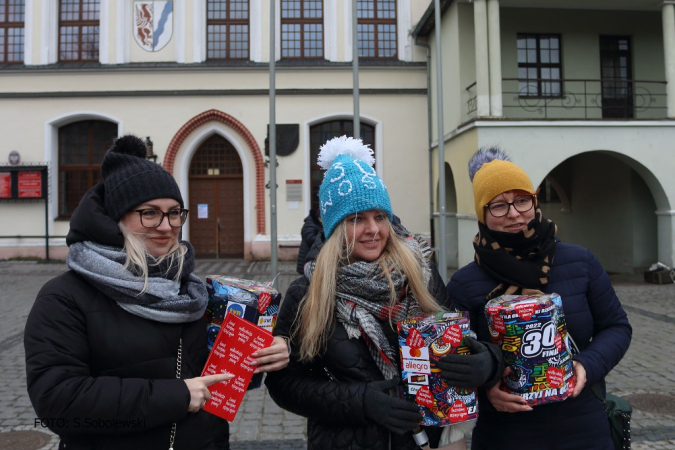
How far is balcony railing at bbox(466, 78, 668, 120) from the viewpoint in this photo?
14.7m

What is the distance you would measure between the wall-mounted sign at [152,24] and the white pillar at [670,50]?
14.0 m

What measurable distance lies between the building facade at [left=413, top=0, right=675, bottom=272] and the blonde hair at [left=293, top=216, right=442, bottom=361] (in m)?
11.0

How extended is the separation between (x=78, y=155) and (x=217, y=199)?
4.75 metres

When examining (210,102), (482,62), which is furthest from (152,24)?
(482,62)

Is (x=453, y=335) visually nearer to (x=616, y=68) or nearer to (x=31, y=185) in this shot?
(x=616, y=68)

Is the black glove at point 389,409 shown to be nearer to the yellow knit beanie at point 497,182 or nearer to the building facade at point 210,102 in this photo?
the yellow knit beanie at point 497,182

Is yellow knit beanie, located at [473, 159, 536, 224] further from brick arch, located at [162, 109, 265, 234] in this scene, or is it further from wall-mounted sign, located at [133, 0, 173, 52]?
wall-mounted sign, located at [133, 0, 173, 52]

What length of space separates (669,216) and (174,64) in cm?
1447

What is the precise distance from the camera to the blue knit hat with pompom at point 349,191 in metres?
2.04

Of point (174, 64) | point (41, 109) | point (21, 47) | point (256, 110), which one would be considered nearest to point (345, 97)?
point (256, 110)

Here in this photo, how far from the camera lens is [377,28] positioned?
56.1 ft

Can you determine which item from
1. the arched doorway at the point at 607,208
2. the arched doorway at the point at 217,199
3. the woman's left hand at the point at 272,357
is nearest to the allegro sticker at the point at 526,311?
the woman's left hand at the point at 272,357

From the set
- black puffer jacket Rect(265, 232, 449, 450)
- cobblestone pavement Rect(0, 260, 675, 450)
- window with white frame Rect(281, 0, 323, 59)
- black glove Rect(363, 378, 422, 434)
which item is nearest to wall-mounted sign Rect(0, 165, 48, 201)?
cobblestone pavement Rect(0, 260, 675, 450)

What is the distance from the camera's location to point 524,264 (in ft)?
6.84
